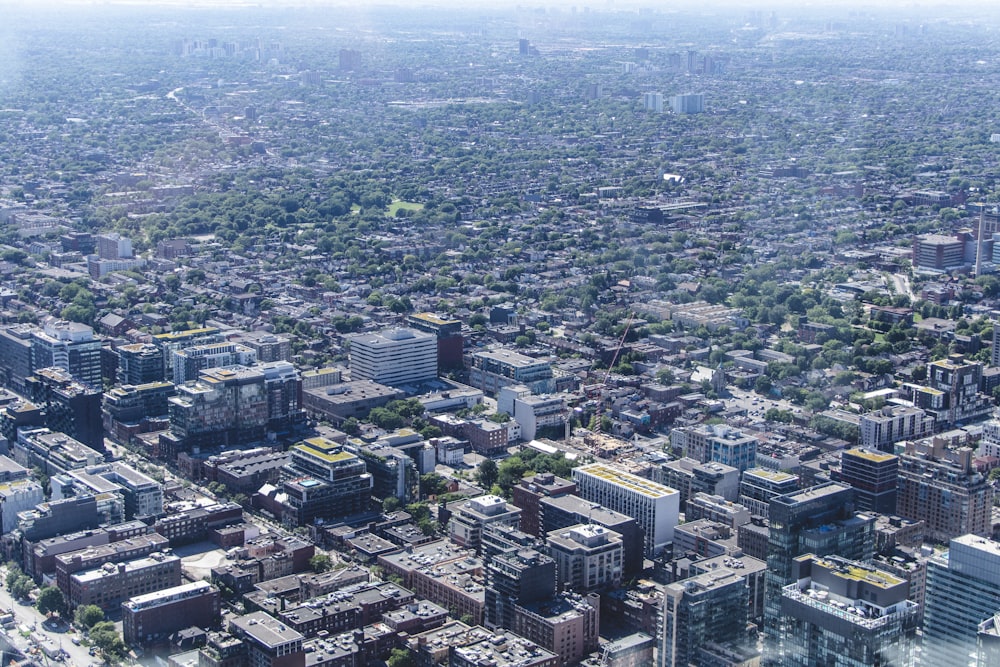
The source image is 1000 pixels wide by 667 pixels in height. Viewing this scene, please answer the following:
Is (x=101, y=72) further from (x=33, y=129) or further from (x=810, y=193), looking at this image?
(x=810, y=193)

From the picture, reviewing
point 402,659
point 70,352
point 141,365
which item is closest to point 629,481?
point 402,659

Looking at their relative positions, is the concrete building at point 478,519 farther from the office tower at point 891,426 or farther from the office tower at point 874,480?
the office tower at point 891,426

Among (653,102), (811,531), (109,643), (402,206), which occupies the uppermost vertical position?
(811,531)

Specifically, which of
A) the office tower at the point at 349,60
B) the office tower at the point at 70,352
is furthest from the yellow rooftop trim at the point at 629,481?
the office tower at the point at 349,60

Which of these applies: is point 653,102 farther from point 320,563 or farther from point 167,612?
point 167,612

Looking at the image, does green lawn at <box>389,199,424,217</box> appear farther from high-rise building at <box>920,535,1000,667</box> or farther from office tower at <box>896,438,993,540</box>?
high-rise building at <box>920,535,1000,667</box>

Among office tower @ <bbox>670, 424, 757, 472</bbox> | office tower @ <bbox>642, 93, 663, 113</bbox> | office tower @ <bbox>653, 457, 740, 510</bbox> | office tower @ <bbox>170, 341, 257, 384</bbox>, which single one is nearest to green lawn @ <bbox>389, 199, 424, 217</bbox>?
office tower @ <bbox>170, 341, 257, 384</bbox>
